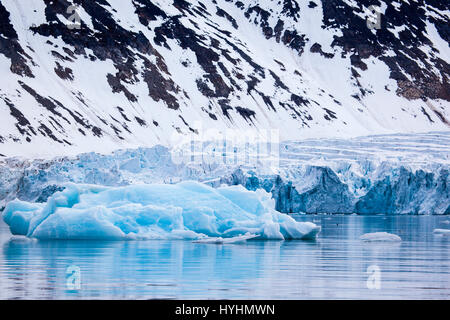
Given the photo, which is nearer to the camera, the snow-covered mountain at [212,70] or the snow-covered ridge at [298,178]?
the snow-covered ridge at [298,178]

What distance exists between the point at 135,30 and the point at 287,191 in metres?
53.3

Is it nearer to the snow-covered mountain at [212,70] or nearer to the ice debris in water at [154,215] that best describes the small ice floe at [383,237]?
the ice debris in water at [154,215]

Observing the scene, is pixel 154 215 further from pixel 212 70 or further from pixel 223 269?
pixel 212 70

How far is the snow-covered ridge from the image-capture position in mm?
44062

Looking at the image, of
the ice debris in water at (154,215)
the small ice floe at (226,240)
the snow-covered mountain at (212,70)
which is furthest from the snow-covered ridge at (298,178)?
the small ice floe at (226,240)

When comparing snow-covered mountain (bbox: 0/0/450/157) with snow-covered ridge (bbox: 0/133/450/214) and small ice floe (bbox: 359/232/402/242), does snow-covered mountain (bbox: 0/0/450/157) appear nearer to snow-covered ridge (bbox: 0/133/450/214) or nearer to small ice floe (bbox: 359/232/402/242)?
snow-covered ridge (bbox: 0/133/450/214)

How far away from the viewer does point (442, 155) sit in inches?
2055

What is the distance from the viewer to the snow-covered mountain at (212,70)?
260 ft

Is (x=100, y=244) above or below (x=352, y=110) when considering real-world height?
below

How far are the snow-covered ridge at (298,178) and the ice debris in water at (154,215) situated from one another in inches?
849

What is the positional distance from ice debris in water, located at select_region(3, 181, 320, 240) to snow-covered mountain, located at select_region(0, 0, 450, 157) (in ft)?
155

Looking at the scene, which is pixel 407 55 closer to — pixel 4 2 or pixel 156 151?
pixel 4 2

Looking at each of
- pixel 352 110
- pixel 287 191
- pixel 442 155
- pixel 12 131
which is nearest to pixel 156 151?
pixel 287 191

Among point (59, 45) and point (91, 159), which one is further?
point (59, 45)
